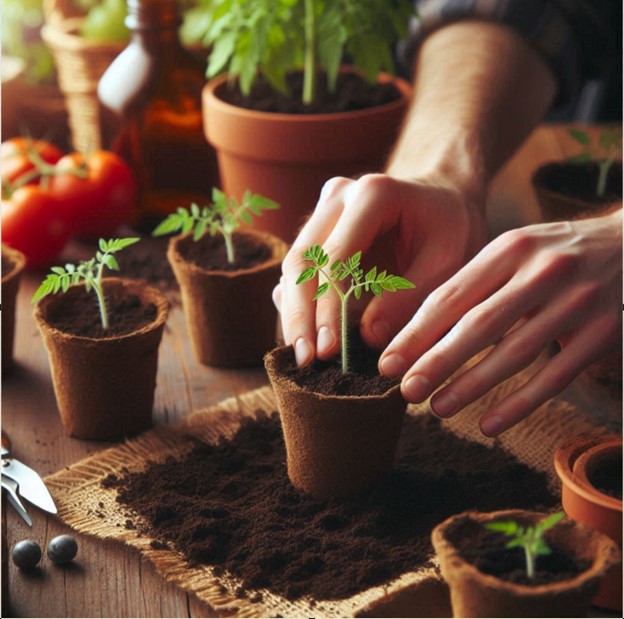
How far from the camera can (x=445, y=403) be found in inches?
46.5

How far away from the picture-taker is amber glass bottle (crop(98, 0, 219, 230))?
208cm

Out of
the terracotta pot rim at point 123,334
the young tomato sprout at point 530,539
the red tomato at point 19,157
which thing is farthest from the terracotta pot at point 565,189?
the red tomato at point 19,157

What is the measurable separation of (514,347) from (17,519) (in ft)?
2.21

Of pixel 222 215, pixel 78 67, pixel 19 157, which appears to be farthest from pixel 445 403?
pixel 78 67

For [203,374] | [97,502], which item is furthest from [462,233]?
[97,502]

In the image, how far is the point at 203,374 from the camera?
5.48 feet

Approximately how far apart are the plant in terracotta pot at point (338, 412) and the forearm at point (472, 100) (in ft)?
1.69

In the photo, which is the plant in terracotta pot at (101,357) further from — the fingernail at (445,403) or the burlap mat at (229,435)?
the fingernail at (445,403)

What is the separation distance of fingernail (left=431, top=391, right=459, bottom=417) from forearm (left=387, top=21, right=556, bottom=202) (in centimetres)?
58

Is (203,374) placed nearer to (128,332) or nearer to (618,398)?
(128,332)

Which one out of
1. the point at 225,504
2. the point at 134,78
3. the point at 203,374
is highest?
the point at 134,78

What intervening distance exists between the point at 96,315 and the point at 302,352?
0.39 meters

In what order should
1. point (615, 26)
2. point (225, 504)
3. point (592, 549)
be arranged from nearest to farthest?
point (592, 549) → point (225, 504) → point (615, 26)

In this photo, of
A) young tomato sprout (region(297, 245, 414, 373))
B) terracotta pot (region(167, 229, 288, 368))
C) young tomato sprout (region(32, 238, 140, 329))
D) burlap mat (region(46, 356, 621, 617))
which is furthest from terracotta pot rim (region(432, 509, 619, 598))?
terracotta pot (region(167, 229, 288, 368))
